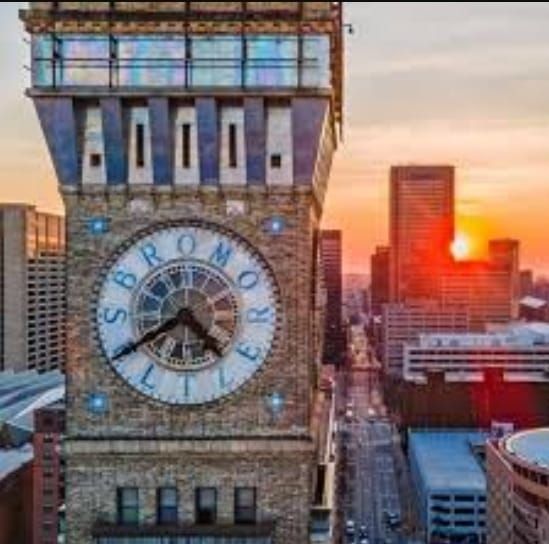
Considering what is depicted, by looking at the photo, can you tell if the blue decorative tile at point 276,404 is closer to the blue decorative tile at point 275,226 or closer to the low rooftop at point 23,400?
the blue decorative tile at point 275,226

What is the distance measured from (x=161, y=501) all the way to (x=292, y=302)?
14.6 feet

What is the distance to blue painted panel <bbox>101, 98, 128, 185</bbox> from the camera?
23062mm

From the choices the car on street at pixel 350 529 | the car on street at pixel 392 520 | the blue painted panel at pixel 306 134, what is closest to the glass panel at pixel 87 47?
the blue painted panel at pixel 306 134

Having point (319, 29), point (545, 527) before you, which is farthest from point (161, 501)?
point (545, 527)

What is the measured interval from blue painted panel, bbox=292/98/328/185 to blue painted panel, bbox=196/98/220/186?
1429mm

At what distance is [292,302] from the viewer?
924 inches

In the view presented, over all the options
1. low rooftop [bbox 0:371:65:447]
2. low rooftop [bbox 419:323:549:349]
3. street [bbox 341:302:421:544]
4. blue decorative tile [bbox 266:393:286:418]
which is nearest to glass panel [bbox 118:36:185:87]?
blue decorative tile [bbox 266:393:286:418]

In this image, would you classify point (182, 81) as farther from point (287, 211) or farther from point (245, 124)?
point (287, 211)

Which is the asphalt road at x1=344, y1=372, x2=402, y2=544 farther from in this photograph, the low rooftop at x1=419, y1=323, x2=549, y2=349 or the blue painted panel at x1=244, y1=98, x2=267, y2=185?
the blue painted panel at x1=244, y1=98, x2=267, y2=185

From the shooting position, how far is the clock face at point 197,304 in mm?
23453

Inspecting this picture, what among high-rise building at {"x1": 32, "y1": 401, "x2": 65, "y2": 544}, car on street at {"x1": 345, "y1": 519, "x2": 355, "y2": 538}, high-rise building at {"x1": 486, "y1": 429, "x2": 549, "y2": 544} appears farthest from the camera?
car on street at {"x1": 345, "y1": 519, "x2": 355, "y2": 538}

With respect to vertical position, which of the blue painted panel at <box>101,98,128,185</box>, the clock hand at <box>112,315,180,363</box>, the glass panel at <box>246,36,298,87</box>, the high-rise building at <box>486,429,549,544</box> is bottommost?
the high-rise building at <box>486,429,549,544</box>

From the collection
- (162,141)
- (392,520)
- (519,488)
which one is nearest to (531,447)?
(519,488)

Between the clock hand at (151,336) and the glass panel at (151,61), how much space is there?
433 cm
